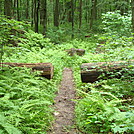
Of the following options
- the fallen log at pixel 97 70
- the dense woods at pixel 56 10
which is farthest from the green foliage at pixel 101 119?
the dense woods at pixel 56 10

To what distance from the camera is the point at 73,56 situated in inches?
534

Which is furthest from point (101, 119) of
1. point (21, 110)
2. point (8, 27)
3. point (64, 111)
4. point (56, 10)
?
point (56, 10)

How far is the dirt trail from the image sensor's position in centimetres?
375

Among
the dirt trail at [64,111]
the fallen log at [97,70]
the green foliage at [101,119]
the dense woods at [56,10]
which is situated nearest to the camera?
the green foliage at [101,119]

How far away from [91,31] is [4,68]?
19463 millimetres

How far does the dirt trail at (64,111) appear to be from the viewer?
148 inches

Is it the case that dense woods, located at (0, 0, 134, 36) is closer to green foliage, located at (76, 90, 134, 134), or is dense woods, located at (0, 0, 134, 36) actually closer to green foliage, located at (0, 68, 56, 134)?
green foliage, located at (0, 68, 56, 134)

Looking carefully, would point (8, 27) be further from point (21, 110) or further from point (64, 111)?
point (64, 111)

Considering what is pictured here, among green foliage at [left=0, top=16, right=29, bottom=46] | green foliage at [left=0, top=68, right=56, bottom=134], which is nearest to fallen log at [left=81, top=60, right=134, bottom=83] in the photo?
green foliage at [left=0, top=68, right=56, bottom=134]

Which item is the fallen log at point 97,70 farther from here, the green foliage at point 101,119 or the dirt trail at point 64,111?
the green foliage at point 101,119

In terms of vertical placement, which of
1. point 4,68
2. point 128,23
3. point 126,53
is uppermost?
point 128,23

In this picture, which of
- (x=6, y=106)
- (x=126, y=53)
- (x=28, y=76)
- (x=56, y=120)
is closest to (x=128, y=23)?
(x=126, y=53)

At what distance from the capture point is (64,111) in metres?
4.72

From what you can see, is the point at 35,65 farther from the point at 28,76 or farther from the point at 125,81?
the point at 125,81
